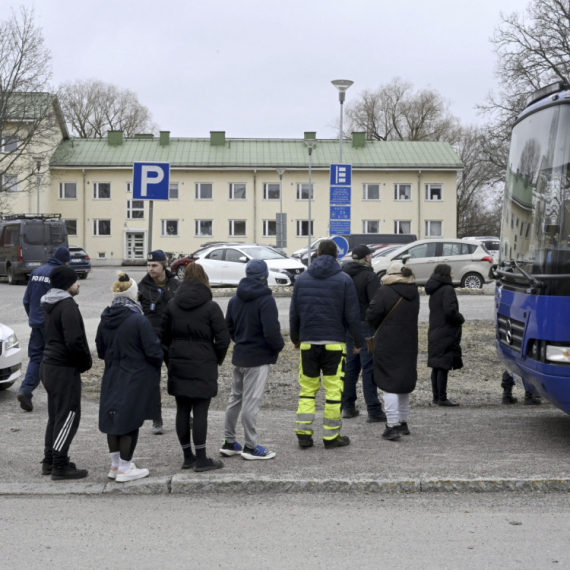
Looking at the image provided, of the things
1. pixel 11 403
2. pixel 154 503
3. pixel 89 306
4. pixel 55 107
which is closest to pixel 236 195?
pixel 55 107

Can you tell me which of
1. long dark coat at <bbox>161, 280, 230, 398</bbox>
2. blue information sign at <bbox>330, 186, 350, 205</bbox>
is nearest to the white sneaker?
long dark coat at <bbox>161, 280, 230, 398</bbox>

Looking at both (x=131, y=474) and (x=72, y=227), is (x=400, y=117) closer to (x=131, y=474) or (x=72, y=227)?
(x=72, y=227)

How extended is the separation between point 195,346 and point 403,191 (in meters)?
56.7

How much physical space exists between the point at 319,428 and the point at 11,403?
13.0ft

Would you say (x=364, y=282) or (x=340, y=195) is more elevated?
(x=340, y=195)

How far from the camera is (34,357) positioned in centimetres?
888

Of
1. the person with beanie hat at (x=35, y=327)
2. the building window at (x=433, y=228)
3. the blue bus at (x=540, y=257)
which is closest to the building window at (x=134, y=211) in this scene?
the building window at (x=433, y=228)

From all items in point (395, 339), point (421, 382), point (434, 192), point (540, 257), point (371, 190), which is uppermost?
point (371, 190)

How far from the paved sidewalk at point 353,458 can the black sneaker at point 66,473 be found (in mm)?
69

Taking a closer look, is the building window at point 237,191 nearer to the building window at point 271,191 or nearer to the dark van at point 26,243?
the building window at point 271,191

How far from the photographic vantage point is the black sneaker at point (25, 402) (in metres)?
8.91

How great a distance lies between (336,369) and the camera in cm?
711

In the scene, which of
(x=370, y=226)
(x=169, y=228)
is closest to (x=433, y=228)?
(x=370, y=226)

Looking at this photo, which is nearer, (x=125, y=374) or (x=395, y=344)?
(x=125, y=374)
